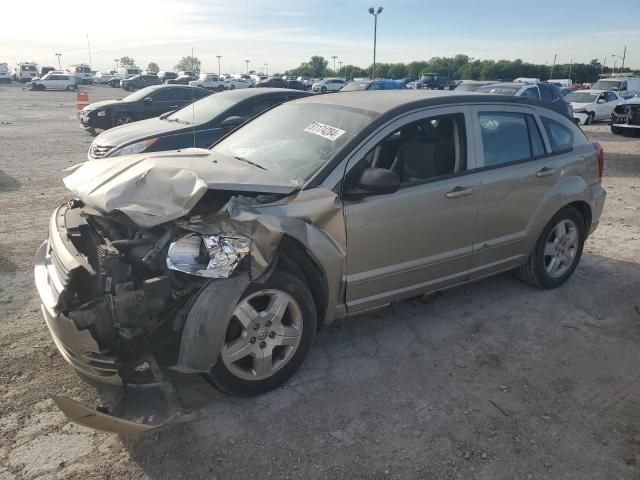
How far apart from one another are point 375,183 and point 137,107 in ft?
40.4

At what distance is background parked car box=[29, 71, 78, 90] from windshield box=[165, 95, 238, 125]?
140 feet

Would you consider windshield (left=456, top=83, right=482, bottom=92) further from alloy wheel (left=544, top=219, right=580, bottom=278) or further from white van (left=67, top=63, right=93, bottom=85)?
white van (left=67, top=63, right=93, bottom=85)

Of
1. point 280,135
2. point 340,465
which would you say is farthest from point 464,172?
point 340,465

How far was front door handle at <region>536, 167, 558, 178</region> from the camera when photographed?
437 centimetres

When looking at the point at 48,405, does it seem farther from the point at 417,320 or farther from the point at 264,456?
the point at 417,320

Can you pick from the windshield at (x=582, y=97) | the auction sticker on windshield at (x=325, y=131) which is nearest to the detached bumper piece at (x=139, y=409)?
the auction sticker on windshield at (x=325, y=131)

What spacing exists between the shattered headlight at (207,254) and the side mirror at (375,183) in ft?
2.73

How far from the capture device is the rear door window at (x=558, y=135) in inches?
180

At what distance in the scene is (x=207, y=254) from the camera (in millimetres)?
2863

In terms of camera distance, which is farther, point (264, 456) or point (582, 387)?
point (582, 387)

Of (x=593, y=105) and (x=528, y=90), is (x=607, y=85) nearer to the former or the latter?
(x=593, y=105)

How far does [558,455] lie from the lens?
2.73 meters

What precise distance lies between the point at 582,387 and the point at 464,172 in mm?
1690

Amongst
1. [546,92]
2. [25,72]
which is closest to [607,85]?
[546,92]
